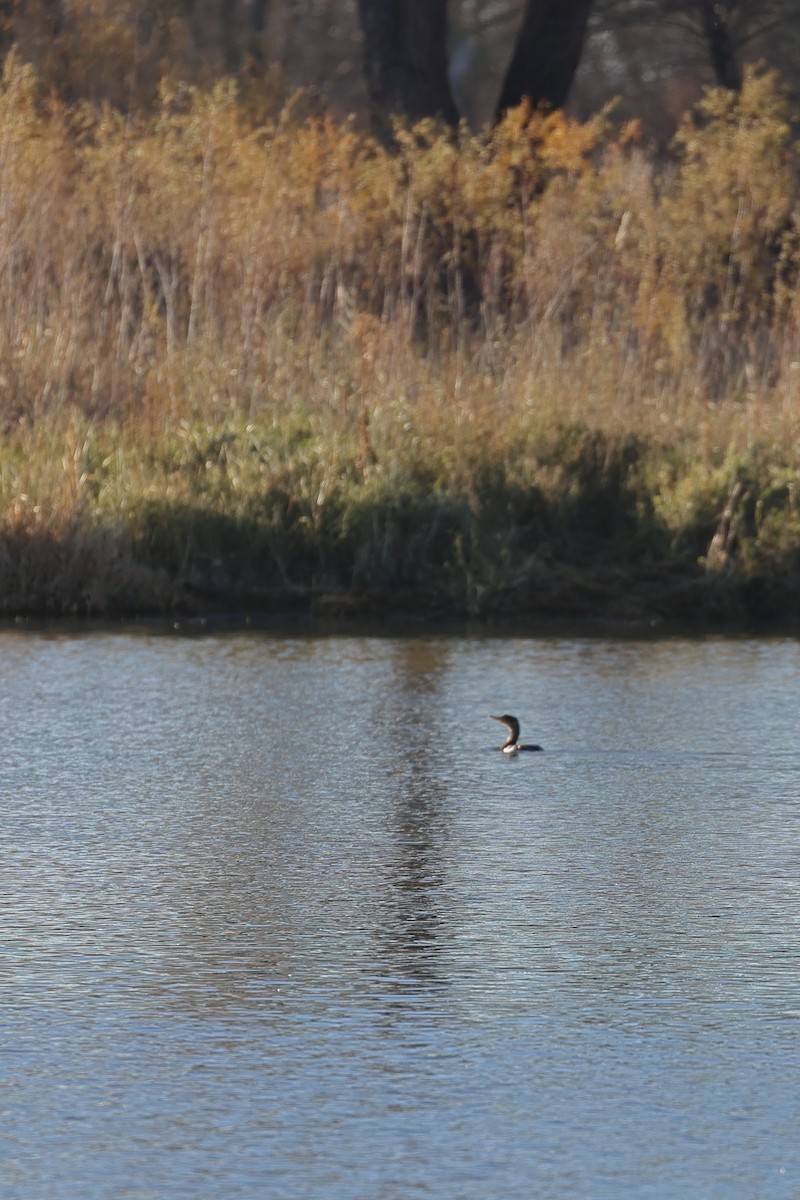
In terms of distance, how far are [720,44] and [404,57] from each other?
35.6 feet

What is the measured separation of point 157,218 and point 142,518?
3.96 m

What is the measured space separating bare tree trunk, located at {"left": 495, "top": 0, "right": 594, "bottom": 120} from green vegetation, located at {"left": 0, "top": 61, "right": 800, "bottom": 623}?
174 inches

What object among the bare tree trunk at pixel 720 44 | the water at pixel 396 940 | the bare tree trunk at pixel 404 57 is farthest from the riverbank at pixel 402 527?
the bare tree trunk at pixel 720 44

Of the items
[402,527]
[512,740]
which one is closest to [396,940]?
[512,740]

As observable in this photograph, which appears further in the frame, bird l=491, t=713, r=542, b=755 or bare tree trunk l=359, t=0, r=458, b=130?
bare tree trunk l=359, t=0, r=458, b=130

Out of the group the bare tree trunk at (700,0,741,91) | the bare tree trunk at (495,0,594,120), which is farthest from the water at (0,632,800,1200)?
the bare tree trunk at (700,0,741,91)

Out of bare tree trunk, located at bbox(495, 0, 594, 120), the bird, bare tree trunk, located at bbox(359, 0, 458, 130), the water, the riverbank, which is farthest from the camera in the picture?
bare tree trunk, located at bbox(495, 0, 594, 120)

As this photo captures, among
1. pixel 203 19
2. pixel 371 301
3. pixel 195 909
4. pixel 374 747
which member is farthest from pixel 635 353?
pixel 203 19

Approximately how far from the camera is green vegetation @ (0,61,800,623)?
35.6ft

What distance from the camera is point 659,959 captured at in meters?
4.77

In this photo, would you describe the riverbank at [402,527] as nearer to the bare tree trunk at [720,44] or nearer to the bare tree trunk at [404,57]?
the bare tree trunk at [404,57]

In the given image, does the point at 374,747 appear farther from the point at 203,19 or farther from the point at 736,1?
the point at 203,19

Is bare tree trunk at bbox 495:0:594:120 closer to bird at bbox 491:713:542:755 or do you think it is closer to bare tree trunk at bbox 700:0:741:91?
bare tree trunk at bbox 700:0:741:91

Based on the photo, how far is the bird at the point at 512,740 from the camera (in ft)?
23.8
